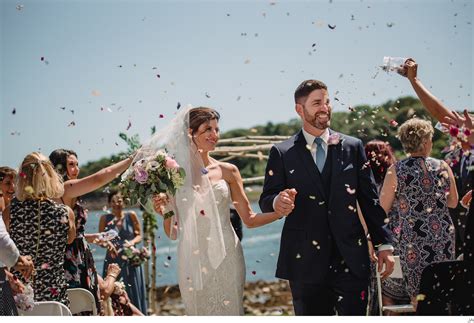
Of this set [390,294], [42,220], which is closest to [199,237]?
[42,220]

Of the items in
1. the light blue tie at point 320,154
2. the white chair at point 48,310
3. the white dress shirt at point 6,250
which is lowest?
the white chair at point 48,310

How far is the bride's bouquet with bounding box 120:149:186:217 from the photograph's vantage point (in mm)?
5816

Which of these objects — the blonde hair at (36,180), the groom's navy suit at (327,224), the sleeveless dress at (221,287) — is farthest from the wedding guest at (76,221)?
the groom's navy suit at (327,224)

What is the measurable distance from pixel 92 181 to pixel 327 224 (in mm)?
1701

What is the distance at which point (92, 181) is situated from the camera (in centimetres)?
571

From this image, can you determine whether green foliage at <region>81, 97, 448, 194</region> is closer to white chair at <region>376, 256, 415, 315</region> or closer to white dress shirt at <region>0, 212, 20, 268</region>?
white chair at <region>376, 256, 415, 315</region>

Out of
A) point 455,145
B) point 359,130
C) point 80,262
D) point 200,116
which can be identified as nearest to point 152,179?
point 200,116

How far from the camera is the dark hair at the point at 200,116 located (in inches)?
233

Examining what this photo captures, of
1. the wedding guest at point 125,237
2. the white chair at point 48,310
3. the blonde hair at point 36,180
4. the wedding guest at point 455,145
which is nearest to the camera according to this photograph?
the white chair at point 48,310

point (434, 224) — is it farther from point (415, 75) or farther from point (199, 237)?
point (199, 237)

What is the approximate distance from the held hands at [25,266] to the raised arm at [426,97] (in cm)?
257

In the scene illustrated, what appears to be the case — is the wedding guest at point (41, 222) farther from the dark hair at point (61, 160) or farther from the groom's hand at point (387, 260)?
the groom's hand at point (387, 260)

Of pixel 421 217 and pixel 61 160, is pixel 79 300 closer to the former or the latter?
pixel 61 160
